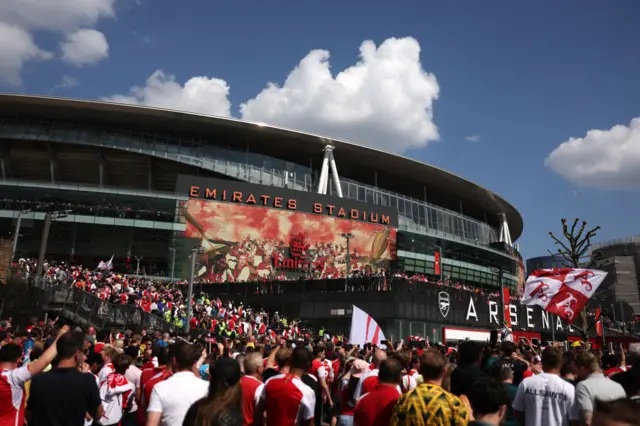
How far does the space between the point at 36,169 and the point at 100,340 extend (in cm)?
5523

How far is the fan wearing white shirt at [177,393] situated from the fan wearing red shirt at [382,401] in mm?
1523

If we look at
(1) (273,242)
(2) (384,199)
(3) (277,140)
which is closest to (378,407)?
(1) (273,242)

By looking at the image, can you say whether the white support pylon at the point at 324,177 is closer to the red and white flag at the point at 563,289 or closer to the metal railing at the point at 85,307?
the metal railing at the point at 85,307

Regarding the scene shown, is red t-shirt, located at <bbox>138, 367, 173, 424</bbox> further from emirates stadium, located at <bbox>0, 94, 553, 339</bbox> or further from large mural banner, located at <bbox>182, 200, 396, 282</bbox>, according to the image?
large mural banner, located at <bbox>182, 200, 396, 282</bbox>

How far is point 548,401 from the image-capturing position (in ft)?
18.3

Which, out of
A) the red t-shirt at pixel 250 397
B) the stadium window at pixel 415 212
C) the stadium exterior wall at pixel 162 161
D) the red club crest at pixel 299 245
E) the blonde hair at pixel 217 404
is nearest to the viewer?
the blonde hair at pixel 217 404

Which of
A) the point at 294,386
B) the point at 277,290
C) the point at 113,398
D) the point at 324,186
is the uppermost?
the point at 324,186

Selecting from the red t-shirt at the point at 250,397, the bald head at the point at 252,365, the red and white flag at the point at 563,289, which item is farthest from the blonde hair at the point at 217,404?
the red and white flag at the point at 563,289

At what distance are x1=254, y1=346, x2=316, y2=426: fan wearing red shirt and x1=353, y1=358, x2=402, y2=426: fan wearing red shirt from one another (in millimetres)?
643

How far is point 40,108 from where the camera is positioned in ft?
178

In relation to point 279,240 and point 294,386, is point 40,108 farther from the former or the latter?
point 294,386

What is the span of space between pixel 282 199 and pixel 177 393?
50.2 metres

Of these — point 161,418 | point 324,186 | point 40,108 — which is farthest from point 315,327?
point 40,108

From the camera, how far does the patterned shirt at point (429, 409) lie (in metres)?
4.02
